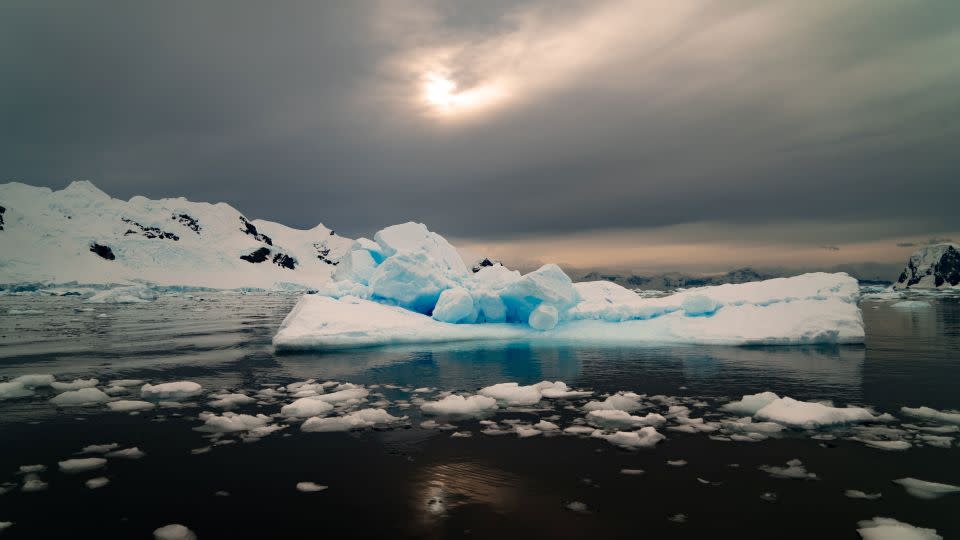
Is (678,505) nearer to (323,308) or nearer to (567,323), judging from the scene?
(323,308)

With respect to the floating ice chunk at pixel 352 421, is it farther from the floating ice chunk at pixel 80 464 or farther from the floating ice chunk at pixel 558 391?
the floating ice chunk at pixel 558 391

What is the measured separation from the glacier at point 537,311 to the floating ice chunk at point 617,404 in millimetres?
11177

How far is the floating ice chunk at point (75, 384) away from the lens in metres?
12.0

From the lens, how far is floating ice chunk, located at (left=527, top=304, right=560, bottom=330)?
22.1 metres

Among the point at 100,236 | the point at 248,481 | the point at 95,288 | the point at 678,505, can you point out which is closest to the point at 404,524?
the point at 248,481

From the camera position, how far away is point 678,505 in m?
5.79

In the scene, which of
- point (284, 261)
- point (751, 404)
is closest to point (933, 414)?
Result: point (751, 404)

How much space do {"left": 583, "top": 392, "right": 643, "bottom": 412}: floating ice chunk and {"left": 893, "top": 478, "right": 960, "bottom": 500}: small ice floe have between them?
435 cm

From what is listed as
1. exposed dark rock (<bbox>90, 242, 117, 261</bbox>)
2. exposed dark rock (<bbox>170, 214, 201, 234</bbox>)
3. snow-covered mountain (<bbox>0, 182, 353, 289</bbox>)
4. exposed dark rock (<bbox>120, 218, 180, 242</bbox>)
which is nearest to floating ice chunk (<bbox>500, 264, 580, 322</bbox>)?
snow-covered mountain (<bbox>0, 182, 353, 289</bbox>)

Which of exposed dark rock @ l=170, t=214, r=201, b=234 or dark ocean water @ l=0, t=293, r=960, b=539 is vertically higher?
exposed dark rock @ l=170, t=214, r=201, b=234

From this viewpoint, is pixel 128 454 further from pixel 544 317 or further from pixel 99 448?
pixel 544 317

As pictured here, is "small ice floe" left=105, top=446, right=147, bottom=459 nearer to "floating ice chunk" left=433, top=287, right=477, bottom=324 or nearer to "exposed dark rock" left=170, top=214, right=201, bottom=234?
"floating ice chunk" left=433, top=287, right=477, bottom=324

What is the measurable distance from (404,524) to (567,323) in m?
19.4

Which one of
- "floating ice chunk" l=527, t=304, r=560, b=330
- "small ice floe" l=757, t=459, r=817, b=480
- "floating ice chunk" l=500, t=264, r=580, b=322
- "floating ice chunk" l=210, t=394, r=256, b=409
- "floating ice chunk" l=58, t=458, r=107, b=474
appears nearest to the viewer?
"small ice floe" l=757, t=459, r=817, b=480
